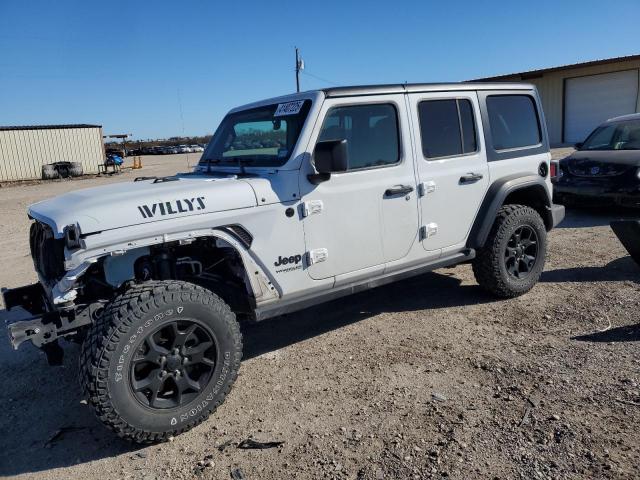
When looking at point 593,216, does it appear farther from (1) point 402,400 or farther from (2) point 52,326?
(2) point 52,326

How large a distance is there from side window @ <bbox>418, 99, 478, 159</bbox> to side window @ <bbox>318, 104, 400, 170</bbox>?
32 centimetres

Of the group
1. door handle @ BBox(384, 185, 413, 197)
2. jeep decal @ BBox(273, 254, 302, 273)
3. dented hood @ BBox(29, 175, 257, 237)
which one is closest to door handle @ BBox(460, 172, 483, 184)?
door handle @ BBox(384, 185, 413, 197)

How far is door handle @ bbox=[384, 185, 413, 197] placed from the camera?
13.1 ft

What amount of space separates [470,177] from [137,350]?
3128mm

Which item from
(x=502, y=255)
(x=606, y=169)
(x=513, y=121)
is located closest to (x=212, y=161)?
(x=502, y=255)

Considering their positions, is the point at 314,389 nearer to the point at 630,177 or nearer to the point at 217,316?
the point at 217,316

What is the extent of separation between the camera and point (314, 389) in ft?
11.8

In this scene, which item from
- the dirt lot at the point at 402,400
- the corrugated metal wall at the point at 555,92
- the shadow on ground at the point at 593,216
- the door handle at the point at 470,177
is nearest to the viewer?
the dirt lot at the point at 402,400

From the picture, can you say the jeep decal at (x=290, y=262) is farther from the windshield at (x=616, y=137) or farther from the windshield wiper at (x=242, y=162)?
the windshield at (x=616, y=137)

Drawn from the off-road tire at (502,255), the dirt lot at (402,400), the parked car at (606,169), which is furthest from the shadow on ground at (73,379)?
the parked car at (606,169)

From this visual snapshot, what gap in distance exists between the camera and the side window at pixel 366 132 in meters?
3.84

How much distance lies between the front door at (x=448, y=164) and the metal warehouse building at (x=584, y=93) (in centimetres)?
1979

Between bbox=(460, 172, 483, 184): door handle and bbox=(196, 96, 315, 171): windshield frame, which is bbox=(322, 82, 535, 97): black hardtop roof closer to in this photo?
bbox=(196, 96, 315, 171): windshield frame

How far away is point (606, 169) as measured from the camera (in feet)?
26.8
